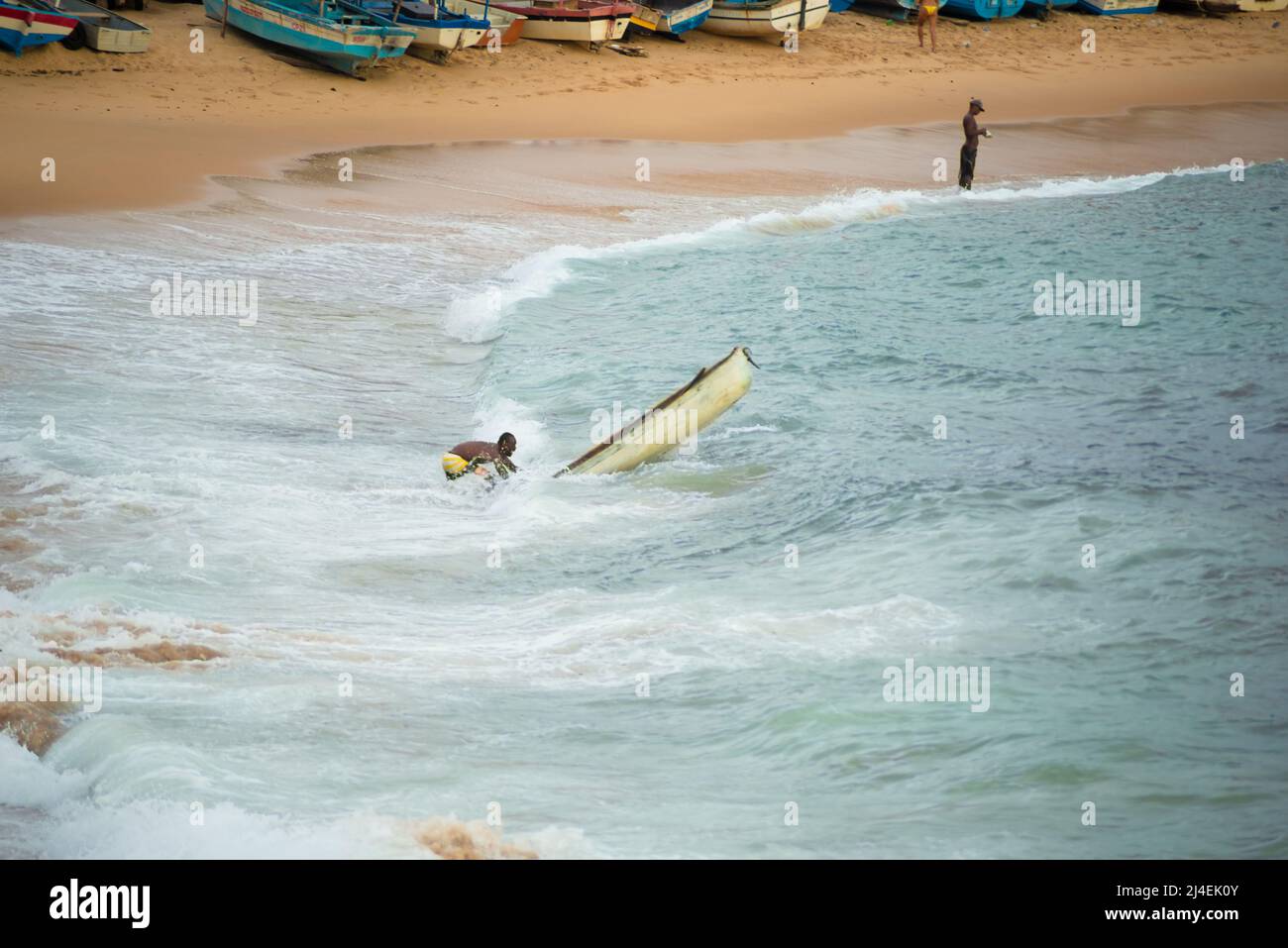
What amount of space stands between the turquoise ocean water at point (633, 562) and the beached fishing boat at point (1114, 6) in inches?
926

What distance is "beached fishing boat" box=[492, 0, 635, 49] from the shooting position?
3164 cm

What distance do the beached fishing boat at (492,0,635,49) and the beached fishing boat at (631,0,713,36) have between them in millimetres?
872

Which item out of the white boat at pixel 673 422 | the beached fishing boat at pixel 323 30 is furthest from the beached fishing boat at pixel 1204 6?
the white boat at pixel 673 422

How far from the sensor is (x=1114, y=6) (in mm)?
41281

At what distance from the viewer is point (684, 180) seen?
26.1 m

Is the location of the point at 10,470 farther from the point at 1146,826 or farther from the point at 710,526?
the point at 1146,826

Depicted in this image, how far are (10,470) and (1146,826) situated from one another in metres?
8.90

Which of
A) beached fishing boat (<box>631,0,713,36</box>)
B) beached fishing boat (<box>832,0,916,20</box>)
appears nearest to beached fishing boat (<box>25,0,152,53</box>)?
beached fishing boat (<box>631,0,713,36</box>)

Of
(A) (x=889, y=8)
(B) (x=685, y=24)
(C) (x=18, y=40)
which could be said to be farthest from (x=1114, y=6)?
(C) (x=18, y=40)

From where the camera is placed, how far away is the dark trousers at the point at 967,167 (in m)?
25.5

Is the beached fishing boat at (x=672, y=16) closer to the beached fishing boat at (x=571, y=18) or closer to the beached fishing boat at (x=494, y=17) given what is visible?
the beached fishing boat at (x=571, y=18)

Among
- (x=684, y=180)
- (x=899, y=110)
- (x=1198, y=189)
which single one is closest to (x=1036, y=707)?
(x=684, y=180)

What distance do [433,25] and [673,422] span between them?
18276mm

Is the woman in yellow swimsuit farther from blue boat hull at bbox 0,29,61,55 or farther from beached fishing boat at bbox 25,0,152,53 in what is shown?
blue boat hull at bbox 0,29,61,55
